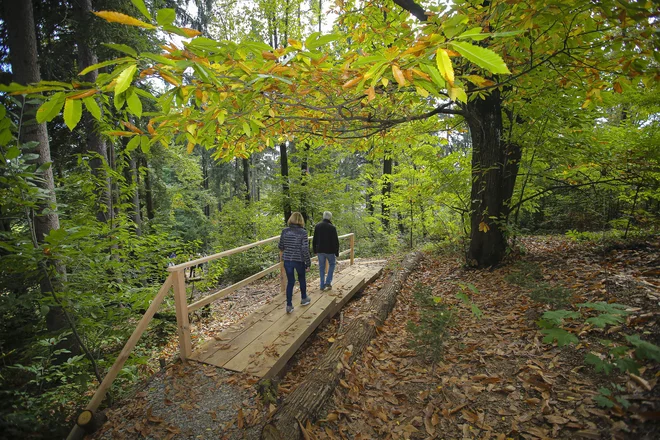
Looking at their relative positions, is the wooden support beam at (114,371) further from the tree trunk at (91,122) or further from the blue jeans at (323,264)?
the blue jeans at (323,264)

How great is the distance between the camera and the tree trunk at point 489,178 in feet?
18.1

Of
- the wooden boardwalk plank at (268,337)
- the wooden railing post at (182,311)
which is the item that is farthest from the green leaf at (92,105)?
the wooden boardwalk plank at (268,337)

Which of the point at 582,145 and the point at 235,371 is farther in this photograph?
the point at 582,145

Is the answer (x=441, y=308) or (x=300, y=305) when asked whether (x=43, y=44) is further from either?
(x=441, y=308)

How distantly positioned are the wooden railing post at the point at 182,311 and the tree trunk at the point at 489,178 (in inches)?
204

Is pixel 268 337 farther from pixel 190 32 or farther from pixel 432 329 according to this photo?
pixel 190 32

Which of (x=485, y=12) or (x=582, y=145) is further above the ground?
(x=485, y=12)

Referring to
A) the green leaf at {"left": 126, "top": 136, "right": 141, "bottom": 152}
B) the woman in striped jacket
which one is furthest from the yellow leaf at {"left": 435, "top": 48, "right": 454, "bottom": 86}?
the woman in striped jacket

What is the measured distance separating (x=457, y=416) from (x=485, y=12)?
4295mm

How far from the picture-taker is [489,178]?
573 centimetres

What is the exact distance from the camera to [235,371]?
11.7ft

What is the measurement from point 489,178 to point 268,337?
517 centimetres

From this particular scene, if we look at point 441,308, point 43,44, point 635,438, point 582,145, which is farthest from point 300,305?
point 43,44

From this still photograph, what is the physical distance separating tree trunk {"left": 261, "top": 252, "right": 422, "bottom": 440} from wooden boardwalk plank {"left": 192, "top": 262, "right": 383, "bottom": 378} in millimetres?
598
